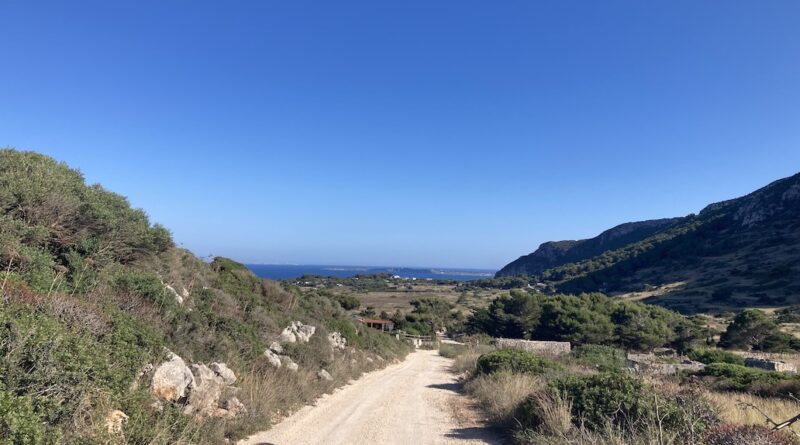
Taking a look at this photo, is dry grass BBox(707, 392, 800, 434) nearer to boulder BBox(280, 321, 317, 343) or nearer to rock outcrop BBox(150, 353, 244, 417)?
rock outcrop BBox(150, 353, 244, 417)

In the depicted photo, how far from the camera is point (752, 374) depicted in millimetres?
15938

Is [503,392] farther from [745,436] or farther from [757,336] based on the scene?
[757,336]

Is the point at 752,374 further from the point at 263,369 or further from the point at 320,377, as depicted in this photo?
the point at 263,369

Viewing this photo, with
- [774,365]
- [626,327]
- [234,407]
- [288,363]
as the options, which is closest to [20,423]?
[234,407]

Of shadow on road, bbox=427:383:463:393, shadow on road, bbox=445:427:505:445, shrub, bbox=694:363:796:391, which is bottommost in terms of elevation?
shadow on road, bbox=427:383:463:393

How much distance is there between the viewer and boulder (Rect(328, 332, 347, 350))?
753 inches

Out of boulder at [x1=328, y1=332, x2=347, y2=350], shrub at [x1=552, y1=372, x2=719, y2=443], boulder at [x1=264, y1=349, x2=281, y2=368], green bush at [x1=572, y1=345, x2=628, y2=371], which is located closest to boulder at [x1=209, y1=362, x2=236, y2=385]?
boulder at [x1=264, y1=349, x2=281, y2=368]

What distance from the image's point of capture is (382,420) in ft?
33.2

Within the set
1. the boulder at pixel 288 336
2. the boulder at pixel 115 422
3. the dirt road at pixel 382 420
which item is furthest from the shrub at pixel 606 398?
the boulder at pixel 288 336

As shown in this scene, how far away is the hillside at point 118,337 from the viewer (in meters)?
4.58

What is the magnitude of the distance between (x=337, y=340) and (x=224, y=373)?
36.7ft

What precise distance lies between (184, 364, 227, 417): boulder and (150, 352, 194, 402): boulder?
0.63 ft

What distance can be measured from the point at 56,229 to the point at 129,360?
4542 mm

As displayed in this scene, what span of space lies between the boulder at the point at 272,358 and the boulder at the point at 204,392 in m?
3.19
